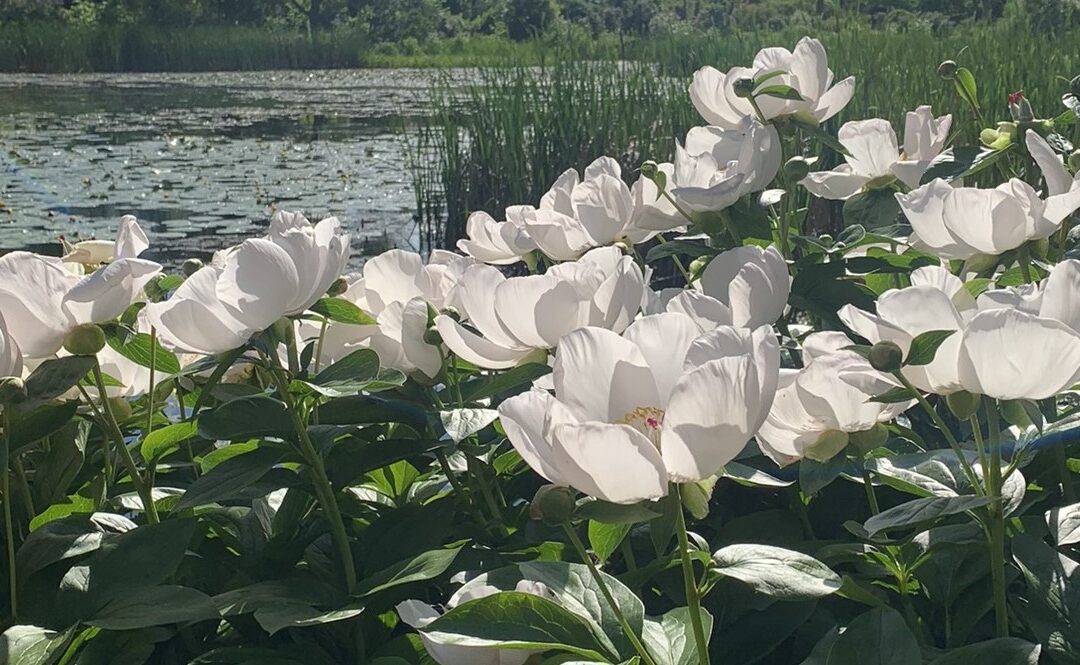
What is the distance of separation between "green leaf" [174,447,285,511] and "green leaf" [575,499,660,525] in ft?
0.84

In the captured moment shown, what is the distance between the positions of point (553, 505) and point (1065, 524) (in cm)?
33

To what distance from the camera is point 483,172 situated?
4.88 m

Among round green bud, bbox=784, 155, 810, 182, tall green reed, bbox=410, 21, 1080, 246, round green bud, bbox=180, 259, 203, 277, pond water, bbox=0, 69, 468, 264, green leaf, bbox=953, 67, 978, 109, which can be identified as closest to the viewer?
round green bud, bbox=180, 259, 203, 277

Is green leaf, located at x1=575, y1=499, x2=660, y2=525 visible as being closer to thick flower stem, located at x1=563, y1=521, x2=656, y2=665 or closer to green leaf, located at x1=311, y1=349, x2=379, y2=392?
thick flower stem, located at x1=563, y1=521, x2=656, y2=665

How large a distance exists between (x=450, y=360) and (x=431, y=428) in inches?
2.2

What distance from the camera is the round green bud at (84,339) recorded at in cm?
76

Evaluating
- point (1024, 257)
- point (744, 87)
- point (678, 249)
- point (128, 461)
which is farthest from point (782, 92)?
point (128, 461)

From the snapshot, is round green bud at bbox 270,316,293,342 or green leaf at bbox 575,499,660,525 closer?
green leaf at bbox 575,499,660,525

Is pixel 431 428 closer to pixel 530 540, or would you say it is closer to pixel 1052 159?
pixel 530 540

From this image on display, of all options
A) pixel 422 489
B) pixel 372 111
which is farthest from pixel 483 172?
pixel 372 111

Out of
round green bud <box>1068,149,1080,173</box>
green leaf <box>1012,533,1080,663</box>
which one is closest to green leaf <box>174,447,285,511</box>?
green leaf <box>1012,533,1080,663</box>

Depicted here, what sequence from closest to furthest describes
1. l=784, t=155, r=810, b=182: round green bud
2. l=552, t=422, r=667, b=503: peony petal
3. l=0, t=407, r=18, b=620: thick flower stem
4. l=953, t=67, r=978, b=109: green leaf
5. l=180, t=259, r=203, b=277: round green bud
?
l=552, t=422, r=667, b=503: peony petal → l=0, t=407, r=18, b=620: thick flower stem → l=180, t=259, r=203, b=277: round green bud → l=784, t=155, r=810, b=182: round green bud → l=953, t=67, r=978, b=109: green leaf

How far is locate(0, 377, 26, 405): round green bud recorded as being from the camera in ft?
2.22

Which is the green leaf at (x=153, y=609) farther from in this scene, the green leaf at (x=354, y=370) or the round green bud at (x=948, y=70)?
the round green bud at (x=948, y=70)
